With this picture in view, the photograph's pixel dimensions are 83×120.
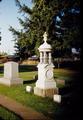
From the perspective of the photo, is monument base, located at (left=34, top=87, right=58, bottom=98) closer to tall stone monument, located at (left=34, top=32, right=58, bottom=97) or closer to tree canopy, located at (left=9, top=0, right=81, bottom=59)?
tall stone monument, located at (left=34, top=32, right=58, bottom=97)

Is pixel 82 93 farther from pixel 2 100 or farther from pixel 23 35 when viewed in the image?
pixel 23 35

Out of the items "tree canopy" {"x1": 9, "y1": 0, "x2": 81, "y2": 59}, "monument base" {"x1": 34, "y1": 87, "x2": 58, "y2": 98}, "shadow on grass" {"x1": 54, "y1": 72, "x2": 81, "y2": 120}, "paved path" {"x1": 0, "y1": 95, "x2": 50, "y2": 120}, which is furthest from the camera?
"tree canopy" {"x1": 9, "y1": 0, "x2": 81, "y2": 59}

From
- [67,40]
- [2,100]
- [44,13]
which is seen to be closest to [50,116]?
[2,100]

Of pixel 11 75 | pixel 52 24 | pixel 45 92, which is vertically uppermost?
pixel 52 24

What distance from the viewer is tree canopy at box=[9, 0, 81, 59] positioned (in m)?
38.4

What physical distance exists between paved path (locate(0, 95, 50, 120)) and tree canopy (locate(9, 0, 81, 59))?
2344 centimetres

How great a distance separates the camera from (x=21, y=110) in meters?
12.3

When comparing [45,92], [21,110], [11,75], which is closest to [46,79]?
[45,92]

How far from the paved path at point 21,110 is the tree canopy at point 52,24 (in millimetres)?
23436

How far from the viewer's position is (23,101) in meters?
14.4

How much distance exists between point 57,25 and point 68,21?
2.83 m

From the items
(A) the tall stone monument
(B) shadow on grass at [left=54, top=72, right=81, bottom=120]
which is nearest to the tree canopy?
(A) the tall stone monument

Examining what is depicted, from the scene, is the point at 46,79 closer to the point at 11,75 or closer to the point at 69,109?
the point at 69,109

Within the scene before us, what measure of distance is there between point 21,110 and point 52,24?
28985 millimetres
